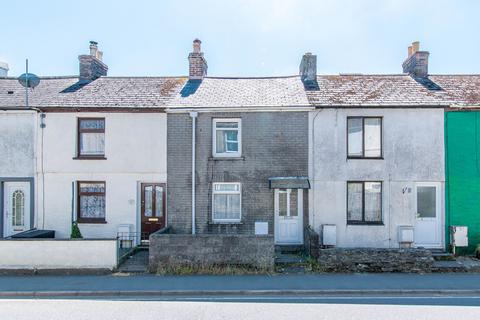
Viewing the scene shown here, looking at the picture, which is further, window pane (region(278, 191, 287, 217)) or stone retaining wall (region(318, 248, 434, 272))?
window pane (region(278, 191, 287, 217))

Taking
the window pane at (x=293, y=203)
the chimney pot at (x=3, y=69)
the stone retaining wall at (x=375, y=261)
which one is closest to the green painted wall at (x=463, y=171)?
the stone retaining wall at (x=375, y=261)

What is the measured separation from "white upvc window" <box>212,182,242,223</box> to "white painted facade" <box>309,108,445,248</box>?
2758 mm

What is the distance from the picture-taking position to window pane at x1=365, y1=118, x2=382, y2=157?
13.3 metres

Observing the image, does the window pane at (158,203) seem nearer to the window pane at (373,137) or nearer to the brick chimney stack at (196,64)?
the brick chimney stack at (196,64)

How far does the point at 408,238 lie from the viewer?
12.6 metres

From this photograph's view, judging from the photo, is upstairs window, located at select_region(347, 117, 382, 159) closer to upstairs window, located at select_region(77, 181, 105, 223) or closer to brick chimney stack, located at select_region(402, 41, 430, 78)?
brick chimney stack, located at select_region(402, 41, 430, 78)

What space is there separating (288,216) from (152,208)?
208 inches

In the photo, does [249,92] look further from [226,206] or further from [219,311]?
[219,311]

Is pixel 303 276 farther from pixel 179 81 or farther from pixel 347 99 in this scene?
pixel 179 81

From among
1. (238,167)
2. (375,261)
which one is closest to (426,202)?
(375,261)

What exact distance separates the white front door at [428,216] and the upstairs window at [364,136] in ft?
6.88

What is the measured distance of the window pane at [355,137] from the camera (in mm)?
13297

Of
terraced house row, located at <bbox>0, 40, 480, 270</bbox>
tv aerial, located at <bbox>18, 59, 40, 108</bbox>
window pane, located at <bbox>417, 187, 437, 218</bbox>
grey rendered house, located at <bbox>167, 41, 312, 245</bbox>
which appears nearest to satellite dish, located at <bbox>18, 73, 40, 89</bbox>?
tv aerial, located at <bbox>18, 59, 40, 108</bbox>

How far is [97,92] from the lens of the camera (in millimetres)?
14961
